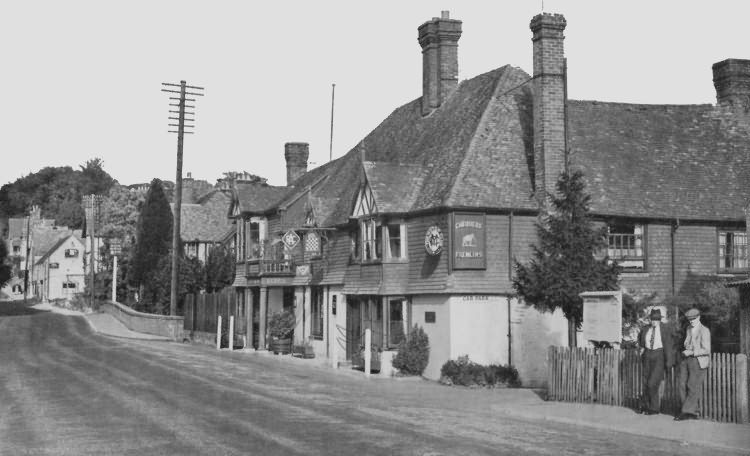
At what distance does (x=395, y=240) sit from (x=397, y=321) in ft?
9.15

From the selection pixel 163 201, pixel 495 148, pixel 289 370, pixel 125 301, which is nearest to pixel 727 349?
pixel 495 148

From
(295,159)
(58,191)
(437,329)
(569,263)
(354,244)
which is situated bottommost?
(437,329)

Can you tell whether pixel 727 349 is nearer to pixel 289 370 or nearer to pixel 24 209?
pixel 289 370

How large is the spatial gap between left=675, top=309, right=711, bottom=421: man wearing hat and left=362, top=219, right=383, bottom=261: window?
16.1m

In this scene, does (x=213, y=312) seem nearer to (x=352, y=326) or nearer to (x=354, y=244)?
(x=352, y=326)

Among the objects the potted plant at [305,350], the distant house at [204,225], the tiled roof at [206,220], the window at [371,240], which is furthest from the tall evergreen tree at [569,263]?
the tiled roof at [206,220]

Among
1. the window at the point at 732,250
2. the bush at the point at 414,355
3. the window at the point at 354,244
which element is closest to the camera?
the bush at the point at 414,355

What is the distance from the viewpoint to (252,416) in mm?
18031

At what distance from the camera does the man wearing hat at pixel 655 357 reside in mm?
17906

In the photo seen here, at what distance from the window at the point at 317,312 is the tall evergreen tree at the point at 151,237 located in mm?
29284

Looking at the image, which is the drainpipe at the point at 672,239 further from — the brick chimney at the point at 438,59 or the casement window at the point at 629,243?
the brick chimney at the point at 438,59

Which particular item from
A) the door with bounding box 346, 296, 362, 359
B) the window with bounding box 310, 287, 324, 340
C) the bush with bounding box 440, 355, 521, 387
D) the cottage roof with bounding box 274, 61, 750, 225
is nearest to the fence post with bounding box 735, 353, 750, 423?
the bush with bounding box 440, 355, 521, 387

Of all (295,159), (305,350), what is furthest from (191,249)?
(305,350)

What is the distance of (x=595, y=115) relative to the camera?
35125mm
